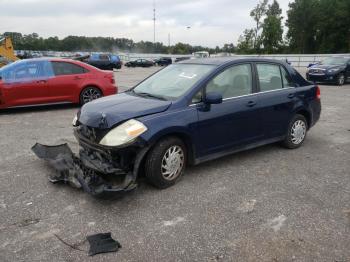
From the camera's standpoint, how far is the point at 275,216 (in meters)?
3.91

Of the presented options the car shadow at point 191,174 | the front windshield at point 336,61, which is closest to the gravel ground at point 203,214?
the car shadow at point 191,174

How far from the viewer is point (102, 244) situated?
331 cm

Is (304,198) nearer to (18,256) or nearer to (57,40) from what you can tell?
(18,256)

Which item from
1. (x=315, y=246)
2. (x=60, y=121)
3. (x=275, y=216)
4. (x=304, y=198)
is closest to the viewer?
(x=315, y=246)

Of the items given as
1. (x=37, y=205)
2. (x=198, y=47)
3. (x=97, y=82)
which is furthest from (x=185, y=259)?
(x=198, y=47)

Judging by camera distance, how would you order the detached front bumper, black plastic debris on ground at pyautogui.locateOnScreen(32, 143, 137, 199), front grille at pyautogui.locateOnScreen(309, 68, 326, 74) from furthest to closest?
front grille at pyautogui.locateOnScreen(309, 68, 326, 74), the detached front bumper, black plastic debris on ground at pyautogui.locateOnScreen(32, 143, 137, 199)

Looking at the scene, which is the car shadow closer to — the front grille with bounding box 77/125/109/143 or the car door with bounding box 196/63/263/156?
the car door with bounding box 196/63/263/156

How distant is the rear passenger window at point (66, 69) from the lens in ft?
32.3

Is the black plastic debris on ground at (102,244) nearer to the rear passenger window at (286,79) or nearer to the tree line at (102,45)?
the rear passenger window at (286,79)

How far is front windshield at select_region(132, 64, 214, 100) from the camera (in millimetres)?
4941

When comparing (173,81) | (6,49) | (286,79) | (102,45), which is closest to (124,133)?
(173,81)

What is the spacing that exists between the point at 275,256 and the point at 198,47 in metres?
114

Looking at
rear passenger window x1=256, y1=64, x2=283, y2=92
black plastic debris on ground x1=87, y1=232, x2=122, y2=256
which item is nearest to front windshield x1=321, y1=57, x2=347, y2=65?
rear passenger window x1=256, y1=64, x2=283, y2=92

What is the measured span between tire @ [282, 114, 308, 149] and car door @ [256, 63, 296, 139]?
16 centimetres
